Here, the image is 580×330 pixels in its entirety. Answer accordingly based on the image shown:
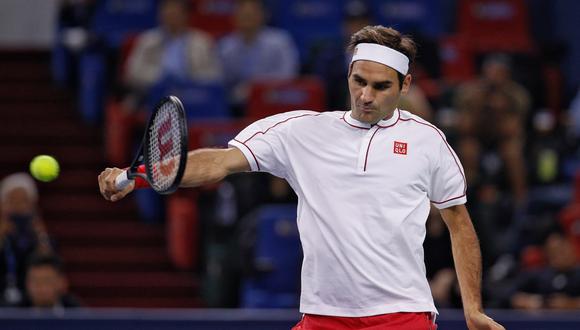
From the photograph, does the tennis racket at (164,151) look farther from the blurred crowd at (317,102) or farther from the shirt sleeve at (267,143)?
the blurred crowd at (317,102)

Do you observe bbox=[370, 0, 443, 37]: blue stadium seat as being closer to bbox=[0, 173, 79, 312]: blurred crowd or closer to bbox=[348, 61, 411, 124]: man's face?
bbox=[0, 173, 79, 312]: blurred crowd

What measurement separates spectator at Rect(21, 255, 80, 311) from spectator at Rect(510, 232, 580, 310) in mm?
3058

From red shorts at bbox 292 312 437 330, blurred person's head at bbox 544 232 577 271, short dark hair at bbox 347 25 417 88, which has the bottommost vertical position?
blurred person's head at bbox 544 232 577 271

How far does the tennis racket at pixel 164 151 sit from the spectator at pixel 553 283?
4.39 metres

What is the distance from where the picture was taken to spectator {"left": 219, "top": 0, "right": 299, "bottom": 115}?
10609 mm

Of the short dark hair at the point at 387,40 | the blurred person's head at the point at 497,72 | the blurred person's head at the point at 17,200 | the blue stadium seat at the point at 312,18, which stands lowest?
the blurred person's head at the point at 17,200

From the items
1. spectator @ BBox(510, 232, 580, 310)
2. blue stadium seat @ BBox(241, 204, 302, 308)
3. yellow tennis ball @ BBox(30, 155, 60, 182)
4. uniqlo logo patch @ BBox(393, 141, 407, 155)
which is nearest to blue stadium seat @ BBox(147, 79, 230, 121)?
blue stadium seat @ BBox(241, 204, 302, 308)

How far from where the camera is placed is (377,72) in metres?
4.54

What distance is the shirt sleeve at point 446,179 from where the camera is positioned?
4641 millimetres

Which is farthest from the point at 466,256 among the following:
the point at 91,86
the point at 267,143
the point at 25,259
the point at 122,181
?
the point at 91,86

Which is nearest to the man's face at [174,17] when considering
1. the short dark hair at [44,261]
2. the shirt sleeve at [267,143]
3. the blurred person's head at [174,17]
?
the blurred person's head at [174,17]

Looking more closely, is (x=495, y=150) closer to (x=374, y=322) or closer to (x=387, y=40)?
(x=387, y=40)

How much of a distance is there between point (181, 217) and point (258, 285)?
1.06m

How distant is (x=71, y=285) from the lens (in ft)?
31.5
